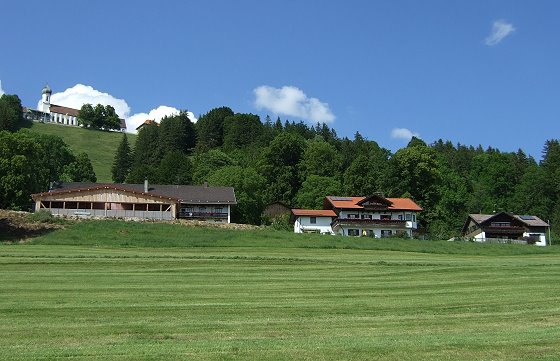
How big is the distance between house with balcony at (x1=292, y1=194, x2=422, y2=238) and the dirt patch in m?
36.3

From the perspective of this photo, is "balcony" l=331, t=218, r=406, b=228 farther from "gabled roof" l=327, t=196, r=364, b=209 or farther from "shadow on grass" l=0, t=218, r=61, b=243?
"shadow on grass" l=0, t=218, r=61, b=243

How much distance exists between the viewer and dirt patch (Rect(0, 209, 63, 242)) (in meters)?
49.8

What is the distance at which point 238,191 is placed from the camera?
9000 centimetres

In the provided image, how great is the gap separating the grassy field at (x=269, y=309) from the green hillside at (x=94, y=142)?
383ft

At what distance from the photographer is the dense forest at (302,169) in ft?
297

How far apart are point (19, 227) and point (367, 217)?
48.8 meters

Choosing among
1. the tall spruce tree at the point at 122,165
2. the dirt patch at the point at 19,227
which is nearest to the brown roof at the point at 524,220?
the dirt patch at the point at 19,227

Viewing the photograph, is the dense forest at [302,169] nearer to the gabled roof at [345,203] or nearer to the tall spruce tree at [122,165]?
the tall spruce tree at [122,165]

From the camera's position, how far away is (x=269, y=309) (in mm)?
17031

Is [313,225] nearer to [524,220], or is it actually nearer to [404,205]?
[404,205]

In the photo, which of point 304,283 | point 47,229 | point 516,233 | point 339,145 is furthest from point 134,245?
point 339,145

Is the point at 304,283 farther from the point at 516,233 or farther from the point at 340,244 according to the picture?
the point at 516,233

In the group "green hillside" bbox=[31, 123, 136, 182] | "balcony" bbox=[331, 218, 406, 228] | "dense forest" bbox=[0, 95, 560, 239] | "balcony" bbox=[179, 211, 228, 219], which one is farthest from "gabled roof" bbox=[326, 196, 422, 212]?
"green hillside" bbox=[31, 123, 136, 182]

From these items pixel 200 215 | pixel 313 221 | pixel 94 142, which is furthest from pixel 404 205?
pixel 94 142
